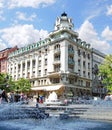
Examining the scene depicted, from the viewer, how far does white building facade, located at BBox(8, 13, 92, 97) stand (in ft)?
190

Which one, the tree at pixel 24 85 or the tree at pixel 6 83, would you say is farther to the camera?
the tree at pixel 24 85

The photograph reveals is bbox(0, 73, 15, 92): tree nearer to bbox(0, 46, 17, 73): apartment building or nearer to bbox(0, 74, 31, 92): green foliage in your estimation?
bbox(0, 74, 31, 92): green foliage

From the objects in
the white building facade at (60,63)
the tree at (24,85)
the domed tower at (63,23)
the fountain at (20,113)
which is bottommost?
the fountain at (20,113)

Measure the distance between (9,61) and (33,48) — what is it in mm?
Answer: 12002

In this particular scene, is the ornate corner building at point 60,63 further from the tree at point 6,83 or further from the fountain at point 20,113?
the fountain at point 20,113

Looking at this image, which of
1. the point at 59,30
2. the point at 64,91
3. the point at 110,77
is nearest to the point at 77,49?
the point at 59,30

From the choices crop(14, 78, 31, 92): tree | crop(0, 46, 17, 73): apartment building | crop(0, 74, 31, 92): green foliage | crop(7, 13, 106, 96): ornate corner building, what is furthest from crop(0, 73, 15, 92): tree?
crop(0, 46, 17, 73): apartment building

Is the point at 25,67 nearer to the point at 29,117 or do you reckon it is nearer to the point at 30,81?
the point at 30,81

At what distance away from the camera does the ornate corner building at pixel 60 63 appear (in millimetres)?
57803

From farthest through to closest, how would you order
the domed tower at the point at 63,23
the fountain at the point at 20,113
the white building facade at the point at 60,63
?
the domed tower at the point at 63,23, the white building facade at the point at 60,63, the fountain at the point at 20,113

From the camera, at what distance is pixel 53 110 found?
2239 cm

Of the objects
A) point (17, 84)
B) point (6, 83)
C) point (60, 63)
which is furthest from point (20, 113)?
point (17, 84)

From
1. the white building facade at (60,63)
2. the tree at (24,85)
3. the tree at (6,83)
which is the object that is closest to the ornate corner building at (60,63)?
the white building facade at (60,63)

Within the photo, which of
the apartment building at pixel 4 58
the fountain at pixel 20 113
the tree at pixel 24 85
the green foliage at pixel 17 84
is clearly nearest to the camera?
the fountain at pixel 20 113
